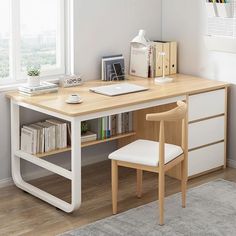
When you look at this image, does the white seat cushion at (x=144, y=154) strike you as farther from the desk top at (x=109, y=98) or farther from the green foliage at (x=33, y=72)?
the green foliage at (x=33, y=72)

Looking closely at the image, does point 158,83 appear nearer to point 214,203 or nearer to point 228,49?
point 228,49

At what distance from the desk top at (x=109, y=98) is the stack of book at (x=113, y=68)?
68 mm

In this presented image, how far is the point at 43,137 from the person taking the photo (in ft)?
12.3

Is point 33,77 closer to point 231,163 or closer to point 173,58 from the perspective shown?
point 173,58

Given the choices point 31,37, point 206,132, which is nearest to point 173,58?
point 206,132

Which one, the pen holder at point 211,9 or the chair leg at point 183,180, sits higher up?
the pen holder at point 211,9

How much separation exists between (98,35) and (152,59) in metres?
0.45

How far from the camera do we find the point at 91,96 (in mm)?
3754

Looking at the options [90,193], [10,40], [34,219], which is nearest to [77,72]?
[10,40]

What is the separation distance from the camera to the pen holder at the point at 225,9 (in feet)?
13.3

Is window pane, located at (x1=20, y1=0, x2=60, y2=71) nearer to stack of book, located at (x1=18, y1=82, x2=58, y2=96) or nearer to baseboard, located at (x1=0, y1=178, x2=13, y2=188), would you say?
stack of book, located at (x1=18, y1=82, x2=58, y2=96)

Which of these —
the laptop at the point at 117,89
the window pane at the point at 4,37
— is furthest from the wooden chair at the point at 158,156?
the window pane at the point at 4,37

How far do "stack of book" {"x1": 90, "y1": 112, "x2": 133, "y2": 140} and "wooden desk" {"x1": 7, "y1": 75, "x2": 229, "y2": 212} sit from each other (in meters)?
0.07

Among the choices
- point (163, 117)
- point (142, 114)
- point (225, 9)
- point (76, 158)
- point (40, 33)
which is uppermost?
point (225, 9)
